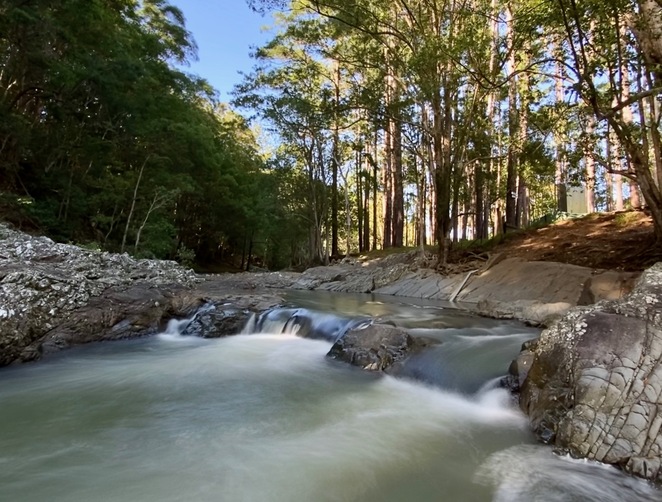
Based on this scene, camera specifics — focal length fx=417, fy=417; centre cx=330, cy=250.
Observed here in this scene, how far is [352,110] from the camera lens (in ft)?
64.1

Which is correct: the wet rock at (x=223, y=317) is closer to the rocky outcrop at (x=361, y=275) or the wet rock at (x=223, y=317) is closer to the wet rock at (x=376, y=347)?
the wet rock at (x=376, y=347)

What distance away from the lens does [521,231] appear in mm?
16109

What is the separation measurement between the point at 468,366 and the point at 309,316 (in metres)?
3.90

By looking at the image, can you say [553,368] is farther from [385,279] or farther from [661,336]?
[385,279]

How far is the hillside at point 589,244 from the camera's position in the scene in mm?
10203

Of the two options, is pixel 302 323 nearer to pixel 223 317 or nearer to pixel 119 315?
pixel 223 317

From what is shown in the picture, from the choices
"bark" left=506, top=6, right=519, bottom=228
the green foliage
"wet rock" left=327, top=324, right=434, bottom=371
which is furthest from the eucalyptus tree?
the green foliage

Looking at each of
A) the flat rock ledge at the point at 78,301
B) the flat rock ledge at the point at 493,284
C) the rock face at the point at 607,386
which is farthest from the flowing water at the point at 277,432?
the flat rock ledge at the point at 493,284

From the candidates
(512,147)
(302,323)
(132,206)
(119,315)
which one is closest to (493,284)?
(512,147)

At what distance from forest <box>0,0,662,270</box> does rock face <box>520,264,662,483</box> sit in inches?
187

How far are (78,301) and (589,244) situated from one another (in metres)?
13.2

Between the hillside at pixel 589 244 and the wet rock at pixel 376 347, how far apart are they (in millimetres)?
6521

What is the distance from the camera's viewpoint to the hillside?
10.2 metres

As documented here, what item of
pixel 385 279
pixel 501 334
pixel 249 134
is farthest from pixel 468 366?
pixel 249 134
